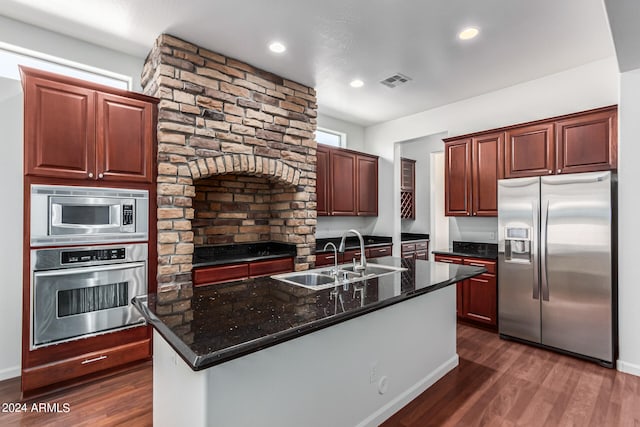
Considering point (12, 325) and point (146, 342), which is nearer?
point (12, 325)

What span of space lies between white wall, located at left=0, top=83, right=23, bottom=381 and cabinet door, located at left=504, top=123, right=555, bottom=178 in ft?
15.4

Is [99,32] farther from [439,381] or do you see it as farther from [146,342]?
[439,381]

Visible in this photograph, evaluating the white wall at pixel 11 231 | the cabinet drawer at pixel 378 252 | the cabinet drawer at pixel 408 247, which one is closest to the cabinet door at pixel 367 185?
the cabinet drawer at pixel 378 252

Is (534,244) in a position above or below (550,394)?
above

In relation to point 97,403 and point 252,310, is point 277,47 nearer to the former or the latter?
point 252,310

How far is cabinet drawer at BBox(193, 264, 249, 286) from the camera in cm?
307

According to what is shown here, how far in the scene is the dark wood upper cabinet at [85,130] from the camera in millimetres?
2344

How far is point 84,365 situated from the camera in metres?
2.52

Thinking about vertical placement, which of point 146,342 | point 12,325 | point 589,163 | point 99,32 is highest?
point 99,32

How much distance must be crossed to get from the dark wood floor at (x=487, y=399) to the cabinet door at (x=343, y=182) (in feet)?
8.51

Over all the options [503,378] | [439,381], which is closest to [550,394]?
[503,378]

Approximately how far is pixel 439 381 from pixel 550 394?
0.78 metres

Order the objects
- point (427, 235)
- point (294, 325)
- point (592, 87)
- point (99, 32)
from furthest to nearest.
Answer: point (427, 235) < point (592, 87) < point (99, 32) < point (294, 325)

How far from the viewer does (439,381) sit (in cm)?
259
